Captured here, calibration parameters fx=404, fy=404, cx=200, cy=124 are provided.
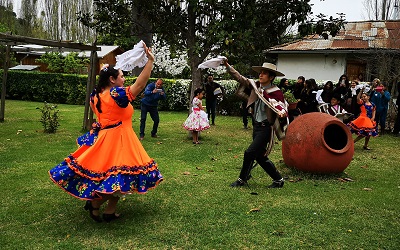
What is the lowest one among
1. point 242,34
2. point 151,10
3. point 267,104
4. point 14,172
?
point 14,172

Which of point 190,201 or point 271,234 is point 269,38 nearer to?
point 190,201

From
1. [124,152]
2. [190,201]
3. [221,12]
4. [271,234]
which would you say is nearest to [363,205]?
[271,234]

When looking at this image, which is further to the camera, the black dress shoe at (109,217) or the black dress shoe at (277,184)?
the black dress shoe at (277,184)

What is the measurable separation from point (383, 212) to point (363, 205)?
31 cm

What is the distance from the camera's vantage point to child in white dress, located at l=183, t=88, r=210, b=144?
10.8m

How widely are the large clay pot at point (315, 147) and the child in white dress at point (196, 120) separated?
359 cm

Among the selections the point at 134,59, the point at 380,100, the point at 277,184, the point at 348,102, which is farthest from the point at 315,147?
the point at 380,100

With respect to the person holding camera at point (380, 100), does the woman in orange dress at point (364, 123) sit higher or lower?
lower

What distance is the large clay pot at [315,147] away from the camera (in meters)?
7.08

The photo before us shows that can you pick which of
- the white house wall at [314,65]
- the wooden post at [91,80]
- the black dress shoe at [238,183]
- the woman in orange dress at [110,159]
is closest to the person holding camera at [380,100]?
the black dress shoe at [238,183]

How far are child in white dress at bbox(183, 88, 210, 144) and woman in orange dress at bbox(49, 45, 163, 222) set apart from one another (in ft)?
19.7

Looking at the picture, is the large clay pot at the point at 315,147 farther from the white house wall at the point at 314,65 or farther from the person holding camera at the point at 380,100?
the white house wall at the point at 314,65

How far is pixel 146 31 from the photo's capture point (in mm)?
11781

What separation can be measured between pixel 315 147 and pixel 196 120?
4.37 meters
